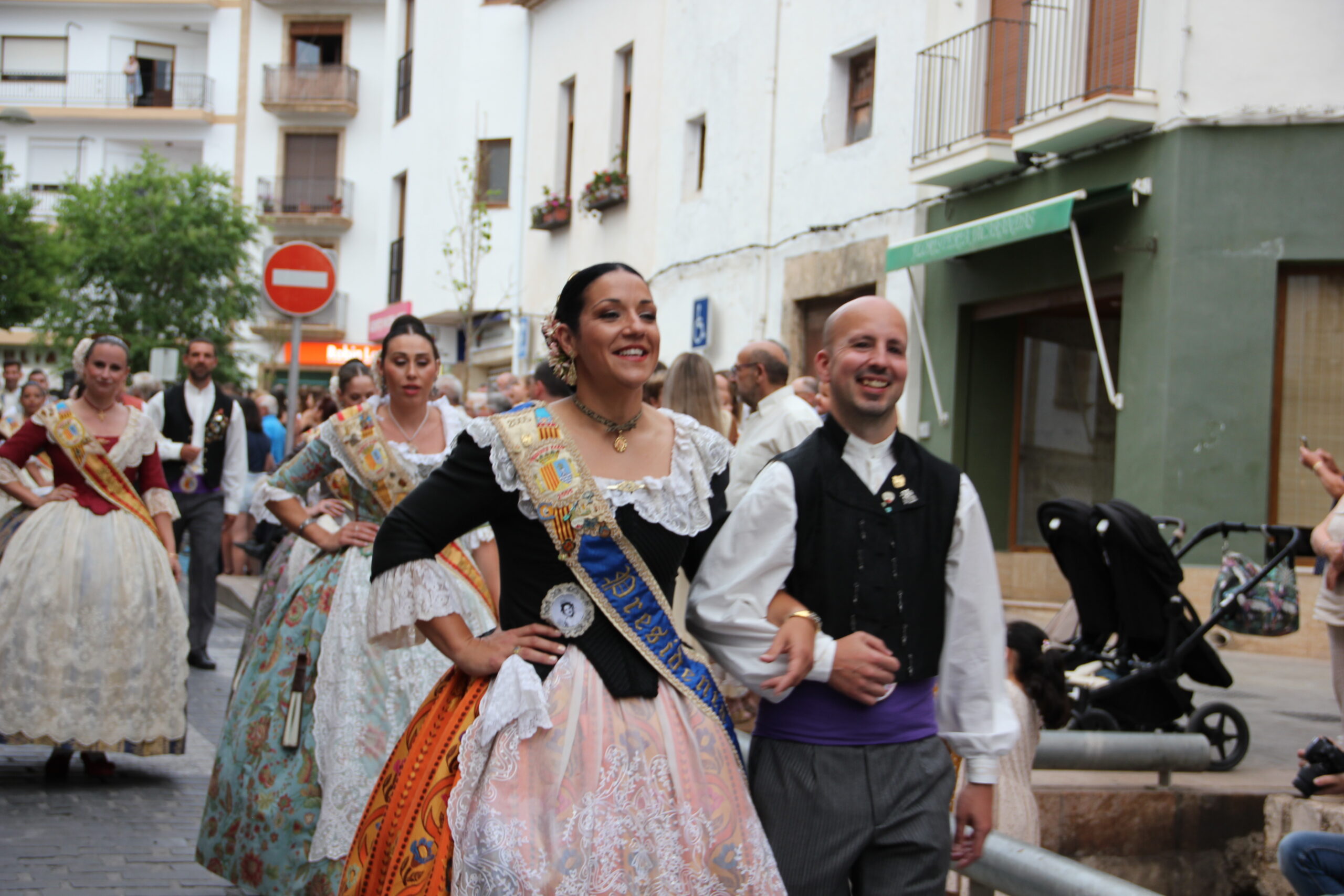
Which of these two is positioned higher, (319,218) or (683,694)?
(319,218)

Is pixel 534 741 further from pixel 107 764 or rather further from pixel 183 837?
pixel 107 764

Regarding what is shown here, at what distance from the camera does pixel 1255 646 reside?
11594mm

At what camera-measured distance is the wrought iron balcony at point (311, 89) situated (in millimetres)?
43500

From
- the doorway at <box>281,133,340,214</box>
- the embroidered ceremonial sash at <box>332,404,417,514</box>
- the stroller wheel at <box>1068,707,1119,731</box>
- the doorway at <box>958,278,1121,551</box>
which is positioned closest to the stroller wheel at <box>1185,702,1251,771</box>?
the stroller wheel at <box>1068,707,1119,731</box>

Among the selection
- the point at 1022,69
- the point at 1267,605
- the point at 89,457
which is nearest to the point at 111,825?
the point at 89,457

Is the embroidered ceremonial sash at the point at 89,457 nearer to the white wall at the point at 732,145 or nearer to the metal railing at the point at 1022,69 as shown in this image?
the metal railing at the point at 1022,69

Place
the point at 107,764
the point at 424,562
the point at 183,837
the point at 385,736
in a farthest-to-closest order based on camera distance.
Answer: the point at 107,764 → the point at 183,837 → the point at 385,736 → the point at 424,562

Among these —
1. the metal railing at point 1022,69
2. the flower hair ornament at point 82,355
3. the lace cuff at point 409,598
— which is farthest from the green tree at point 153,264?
the lace cuff at point 409,598

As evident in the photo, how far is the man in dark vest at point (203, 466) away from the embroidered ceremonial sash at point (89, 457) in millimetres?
3087

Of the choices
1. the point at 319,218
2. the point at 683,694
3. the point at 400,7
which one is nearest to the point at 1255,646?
the point at 683,694

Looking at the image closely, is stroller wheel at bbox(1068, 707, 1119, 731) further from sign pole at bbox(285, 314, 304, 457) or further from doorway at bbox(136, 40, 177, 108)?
doorway at bbox(136, 40, 177, 108)

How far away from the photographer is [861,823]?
9.57 feet

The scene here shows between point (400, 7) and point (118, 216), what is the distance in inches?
329

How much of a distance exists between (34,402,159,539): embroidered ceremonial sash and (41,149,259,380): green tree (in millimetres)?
28504
